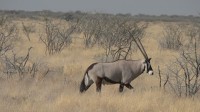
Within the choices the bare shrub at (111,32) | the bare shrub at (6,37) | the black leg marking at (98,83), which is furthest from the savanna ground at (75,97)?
the bare shrub at (111,32)

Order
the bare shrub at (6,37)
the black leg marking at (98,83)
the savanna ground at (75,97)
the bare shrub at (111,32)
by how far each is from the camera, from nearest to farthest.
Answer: the savanna ground at (75,97)
the black leg marking at (98,83)
the bare shrub at (6,37)
the bare shrub at (111,32)

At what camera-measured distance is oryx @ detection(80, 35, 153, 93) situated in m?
8.95

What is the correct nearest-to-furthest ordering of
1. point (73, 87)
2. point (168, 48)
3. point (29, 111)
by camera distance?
point (29, 111), point (73, 87), point (168, 48)

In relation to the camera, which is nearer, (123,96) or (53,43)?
(123,96)

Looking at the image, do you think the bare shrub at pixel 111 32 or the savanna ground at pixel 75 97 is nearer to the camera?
the savanna ground at pixel 75 97

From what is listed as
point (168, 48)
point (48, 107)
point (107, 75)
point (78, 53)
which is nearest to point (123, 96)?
point (107, 75)

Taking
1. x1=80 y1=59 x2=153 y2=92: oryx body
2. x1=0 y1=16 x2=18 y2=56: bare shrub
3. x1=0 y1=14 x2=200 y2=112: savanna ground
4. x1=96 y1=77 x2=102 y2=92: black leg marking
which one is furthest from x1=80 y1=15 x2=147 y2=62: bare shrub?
x1=96 y1=77 x2=102 y2=92: black leg marking

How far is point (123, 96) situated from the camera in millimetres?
8422

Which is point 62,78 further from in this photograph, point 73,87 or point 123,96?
point 123,96

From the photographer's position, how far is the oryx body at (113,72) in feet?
29.3

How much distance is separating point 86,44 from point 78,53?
10.2ft

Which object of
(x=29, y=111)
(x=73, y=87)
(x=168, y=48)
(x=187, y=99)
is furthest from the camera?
(x=168, y=48)

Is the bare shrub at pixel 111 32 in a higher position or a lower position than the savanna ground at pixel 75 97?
higher

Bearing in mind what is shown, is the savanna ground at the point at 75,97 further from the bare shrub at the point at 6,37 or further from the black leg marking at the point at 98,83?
the bare shrub at the point at 6,37
